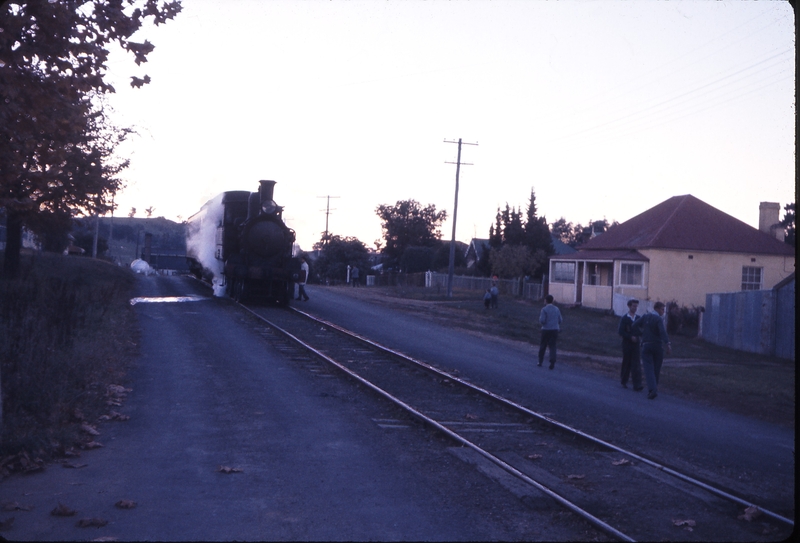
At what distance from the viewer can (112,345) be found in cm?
1420

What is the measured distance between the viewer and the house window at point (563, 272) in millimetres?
43594

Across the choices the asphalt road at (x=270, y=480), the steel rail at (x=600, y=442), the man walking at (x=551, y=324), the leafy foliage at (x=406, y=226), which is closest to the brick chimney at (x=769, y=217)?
the man walking at (x=551, y=324)

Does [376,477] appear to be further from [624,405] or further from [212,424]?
[624,405]

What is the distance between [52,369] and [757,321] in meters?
21.9

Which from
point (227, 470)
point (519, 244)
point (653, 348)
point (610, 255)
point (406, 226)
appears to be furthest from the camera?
point (406, 226)

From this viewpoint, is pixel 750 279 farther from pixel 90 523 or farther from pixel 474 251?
pixel 474 251

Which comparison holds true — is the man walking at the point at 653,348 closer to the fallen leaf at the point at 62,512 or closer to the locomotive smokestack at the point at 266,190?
the fallen leaf at the point at 62,512

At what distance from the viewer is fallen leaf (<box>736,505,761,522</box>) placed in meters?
6.10

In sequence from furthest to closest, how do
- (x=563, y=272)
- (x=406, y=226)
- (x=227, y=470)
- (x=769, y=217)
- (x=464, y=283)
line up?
(x=406, y=226), (x=464, y=283), (x=563, y=272), (x=769, y=217), (x=227, y=470)

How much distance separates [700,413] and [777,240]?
31709mm

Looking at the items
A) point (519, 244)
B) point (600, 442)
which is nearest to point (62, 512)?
point (600, 442)

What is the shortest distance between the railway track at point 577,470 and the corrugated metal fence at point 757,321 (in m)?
14.5

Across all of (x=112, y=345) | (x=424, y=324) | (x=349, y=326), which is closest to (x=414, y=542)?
(x=112, y=345)

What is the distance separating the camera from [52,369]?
32.2 feet
